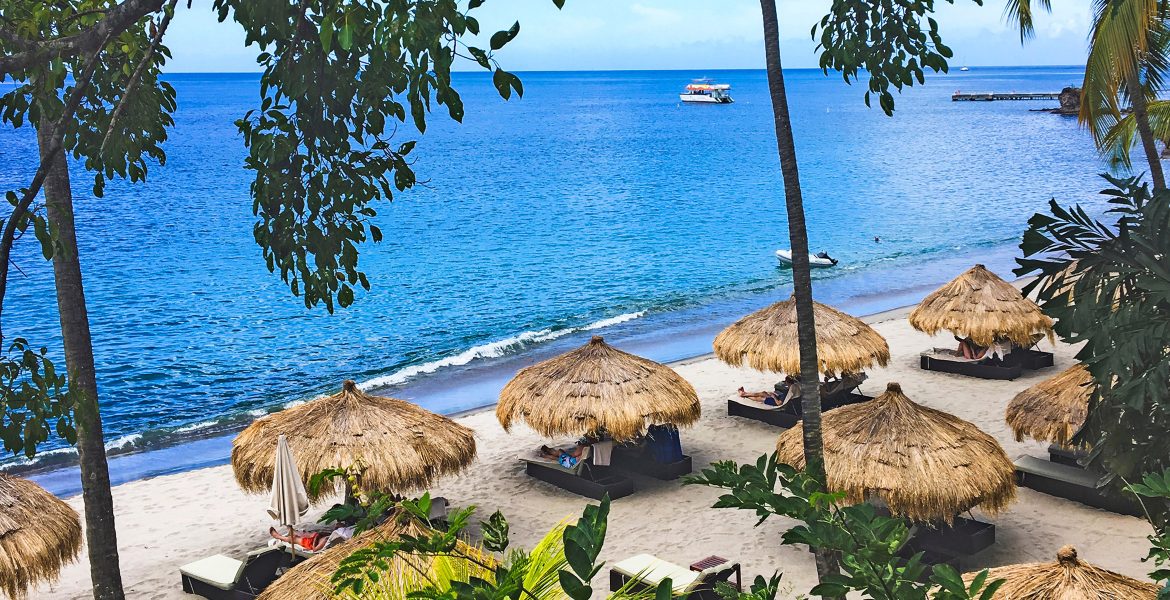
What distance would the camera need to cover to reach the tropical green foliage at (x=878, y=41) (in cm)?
750

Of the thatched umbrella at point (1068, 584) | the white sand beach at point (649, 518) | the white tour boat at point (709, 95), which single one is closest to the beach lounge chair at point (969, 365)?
the white sand beach at point (649, 518)

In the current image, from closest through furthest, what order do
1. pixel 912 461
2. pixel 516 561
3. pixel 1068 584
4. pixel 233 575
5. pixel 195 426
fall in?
pixel 516 561
pixel 1068 584
pixel 912 461
pixel 233 575
pixel 195 426

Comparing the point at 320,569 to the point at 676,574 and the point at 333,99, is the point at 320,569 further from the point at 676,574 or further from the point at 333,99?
the point at 333,99

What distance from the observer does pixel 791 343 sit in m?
14.0

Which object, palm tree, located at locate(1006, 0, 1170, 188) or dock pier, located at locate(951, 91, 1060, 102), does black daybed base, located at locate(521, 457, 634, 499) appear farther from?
dock pier, located at locate(951, 91, 1060, 102)

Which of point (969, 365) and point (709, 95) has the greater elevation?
point (709, 95)

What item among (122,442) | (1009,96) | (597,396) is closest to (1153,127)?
(597,396)

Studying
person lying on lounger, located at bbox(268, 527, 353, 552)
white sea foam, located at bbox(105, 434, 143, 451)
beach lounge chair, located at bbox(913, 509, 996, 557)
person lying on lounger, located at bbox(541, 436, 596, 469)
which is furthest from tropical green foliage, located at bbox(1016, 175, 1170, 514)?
white sea foam, located at bbox(105, 434, 143, 451)

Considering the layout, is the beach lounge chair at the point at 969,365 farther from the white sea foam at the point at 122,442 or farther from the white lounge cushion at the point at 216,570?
the white sea foam at the point at 122,442

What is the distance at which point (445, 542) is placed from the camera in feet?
10.5

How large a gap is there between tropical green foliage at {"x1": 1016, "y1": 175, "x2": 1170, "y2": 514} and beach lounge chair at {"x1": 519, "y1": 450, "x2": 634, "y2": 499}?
24.5ft

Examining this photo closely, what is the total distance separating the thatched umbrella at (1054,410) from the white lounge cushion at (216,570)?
781 centimetres

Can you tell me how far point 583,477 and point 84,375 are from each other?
6035 millimetres

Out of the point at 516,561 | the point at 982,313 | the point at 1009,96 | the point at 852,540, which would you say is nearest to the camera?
the point at 852,540
